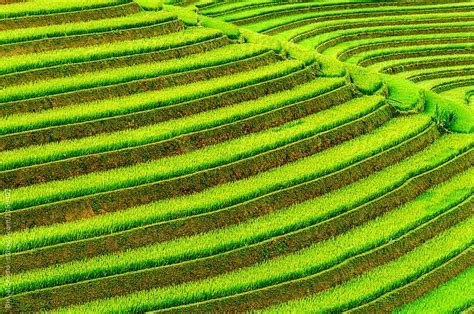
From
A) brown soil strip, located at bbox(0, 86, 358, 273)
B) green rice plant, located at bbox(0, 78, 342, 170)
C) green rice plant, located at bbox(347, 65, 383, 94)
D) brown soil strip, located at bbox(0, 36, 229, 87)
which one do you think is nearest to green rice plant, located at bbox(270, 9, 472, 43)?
green rice plant, located at bbox(347, 65, 383, 94)

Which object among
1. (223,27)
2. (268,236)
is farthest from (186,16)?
(268,236)

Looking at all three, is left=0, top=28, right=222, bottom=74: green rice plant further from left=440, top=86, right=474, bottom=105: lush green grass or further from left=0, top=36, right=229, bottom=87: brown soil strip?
left=440, top=86, right=474, bottom=105: lush green grass

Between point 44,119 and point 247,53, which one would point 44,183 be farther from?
point 247,53

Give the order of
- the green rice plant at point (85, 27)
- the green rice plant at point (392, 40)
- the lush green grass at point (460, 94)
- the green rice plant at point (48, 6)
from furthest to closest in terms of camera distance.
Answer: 1. the green rice plant at point (392, 40)
2. the lush green grass at point (460, 94)
3. the green rice plant at point (48, 6)
4. the green rice plant at point (85, 27)

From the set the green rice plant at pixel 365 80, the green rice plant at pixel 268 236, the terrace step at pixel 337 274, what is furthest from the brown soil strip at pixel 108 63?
the terrace step at pixel 337 274

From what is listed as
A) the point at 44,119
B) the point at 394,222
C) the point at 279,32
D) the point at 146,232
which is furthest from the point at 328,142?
the point at 279,32

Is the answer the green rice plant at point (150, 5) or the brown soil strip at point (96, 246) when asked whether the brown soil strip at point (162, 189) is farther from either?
the green rice plant at point (150, 5)
